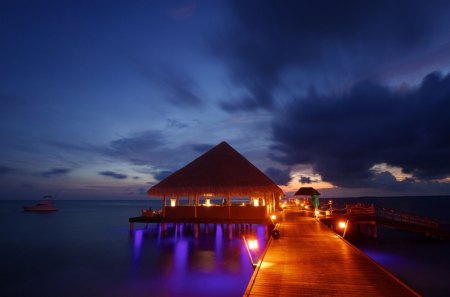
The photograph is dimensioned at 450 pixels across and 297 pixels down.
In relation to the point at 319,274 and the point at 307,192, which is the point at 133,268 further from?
the point at 307,192

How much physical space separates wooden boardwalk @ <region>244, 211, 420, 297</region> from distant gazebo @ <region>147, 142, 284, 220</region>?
8180 millimetres

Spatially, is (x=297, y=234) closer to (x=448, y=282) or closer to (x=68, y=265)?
(x=448, y=282)

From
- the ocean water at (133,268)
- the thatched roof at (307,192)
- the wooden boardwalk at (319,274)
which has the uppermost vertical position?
the thatched roof at (307,192)

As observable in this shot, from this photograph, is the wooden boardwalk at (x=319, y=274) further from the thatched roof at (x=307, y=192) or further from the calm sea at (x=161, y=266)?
the thatched roof at (x=307, y=192)

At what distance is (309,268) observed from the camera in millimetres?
9078

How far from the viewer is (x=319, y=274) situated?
845 centimetres

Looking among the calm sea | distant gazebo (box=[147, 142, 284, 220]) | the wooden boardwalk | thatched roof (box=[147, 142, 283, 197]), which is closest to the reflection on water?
the calm sea

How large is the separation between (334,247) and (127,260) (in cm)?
1275

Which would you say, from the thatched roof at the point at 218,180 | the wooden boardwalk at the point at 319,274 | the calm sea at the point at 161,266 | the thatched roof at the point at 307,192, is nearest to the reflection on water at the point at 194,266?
the calm sea at the point at 161,266

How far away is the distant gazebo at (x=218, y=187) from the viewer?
824 inches

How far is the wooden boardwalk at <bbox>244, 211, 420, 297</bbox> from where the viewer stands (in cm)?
708

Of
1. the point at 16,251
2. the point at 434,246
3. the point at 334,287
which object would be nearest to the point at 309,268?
the point at 334,287

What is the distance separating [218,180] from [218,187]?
2.66 feet

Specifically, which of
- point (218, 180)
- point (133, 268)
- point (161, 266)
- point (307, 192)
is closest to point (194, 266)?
point (161, 266)
